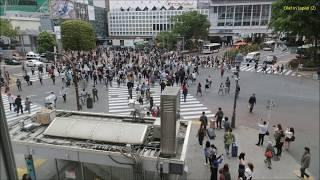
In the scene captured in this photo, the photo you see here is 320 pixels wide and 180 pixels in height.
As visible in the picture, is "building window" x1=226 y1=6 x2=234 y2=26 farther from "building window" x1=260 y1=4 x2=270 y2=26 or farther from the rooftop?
the rooftop

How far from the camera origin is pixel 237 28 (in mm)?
55969

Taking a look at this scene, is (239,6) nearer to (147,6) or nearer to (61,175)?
(147,6)

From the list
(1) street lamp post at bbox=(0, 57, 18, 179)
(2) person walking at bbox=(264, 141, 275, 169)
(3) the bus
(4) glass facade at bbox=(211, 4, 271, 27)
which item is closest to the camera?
(1) street lamp post at bbox=(0, 57, 18, 179)

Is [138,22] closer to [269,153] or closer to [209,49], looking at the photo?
[209,49]

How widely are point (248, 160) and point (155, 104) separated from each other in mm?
8977

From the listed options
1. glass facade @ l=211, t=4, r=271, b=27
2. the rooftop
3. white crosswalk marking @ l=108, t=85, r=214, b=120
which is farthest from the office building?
the rooftop

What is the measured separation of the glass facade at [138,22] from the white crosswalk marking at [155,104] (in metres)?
59.7

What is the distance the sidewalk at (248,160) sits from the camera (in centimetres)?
930

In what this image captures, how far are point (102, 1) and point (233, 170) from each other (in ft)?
286

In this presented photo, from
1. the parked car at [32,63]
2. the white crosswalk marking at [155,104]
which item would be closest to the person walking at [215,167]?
the white crosswalk marking at [155,104]

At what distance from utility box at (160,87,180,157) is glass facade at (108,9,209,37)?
2925 inches

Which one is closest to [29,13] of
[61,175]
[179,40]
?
[179,40]

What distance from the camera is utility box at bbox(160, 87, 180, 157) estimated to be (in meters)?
6.31

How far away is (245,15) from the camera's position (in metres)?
55.2
